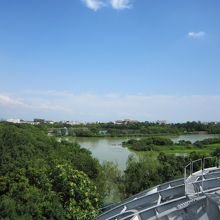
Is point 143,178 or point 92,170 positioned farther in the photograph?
point 92,170

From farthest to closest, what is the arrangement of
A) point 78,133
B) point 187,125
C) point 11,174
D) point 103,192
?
point 187,125
point 78,133
point 103,192
point 11,174

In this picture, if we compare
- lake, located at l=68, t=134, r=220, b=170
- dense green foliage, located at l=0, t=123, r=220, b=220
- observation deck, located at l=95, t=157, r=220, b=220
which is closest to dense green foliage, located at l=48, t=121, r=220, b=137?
lake, located at l=68, t=134, r=220, b=170

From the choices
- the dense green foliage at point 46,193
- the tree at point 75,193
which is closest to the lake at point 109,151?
the dense green foliage at point 46,193

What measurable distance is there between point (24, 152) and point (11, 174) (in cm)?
902

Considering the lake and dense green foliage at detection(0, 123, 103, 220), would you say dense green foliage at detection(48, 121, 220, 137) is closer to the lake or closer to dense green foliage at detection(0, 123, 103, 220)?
the lake

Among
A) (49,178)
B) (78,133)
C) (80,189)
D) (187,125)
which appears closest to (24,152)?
(49,178)

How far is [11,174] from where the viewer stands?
26578 millimetres

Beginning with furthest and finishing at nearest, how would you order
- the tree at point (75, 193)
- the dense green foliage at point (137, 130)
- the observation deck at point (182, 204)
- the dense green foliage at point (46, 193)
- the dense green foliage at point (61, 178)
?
the dense green foliage at point (137, 130) < the tree at point (75, 193) < the dense green foliage at point (61, 178) < the dense green foliage at point (46, 193) < the observation deck at point (182, 204)

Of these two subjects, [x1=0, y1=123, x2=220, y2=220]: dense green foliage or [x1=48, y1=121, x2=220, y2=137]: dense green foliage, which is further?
[x1=48, y1=121, x2=220, y2=137]: dense green foliage

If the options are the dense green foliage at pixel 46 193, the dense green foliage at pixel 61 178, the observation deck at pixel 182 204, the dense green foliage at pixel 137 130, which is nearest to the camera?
the observation deck at pixel 182 204

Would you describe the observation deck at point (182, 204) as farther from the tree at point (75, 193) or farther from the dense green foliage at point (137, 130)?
the dense green foliage at point (137, 130)

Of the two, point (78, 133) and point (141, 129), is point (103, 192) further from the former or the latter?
point (141, 129)

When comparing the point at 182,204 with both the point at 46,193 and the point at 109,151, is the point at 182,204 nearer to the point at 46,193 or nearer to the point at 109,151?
the point at 46,193

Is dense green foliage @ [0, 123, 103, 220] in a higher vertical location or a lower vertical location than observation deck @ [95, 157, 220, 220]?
lower
